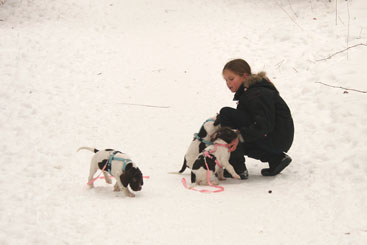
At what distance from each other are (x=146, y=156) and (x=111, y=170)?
151 cm

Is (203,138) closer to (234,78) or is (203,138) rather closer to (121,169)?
(234,78)

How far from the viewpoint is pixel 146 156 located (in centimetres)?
670

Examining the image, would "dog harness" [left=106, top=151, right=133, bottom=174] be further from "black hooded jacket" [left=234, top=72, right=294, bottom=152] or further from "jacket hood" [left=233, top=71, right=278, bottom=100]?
"jacket hood" [left=233, top=71, right=278, bottom=100]

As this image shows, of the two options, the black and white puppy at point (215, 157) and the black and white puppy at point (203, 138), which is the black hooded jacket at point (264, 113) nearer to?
the black and white puppy at point (215, 157)

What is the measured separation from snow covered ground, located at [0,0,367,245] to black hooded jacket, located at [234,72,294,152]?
528 mm

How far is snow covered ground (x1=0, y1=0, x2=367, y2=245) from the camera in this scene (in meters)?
4.40

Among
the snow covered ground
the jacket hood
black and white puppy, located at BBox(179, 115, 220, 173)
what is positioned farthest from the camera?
black and white puppy, located at BBox(179, 115, 220, 173)

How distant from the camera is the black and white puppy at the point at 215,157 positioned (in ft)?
18.0

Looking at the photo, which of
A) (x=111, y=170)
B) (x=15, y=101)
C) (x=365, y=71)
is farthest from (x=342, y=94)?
(x=15, y=101)

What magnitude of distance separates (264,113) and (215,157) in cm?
82

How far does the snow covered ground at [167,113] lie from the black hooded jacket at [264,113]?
528 mm

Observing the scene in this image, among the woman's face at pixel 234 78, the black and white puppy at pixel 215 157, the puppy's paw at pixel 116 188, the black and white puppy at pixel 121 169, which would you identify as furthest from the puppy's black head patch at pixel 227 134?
the puppy's paw at pixel 116 188

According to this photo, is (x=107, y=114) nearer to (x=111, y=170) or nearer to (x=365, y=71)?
(x=111, y=170)

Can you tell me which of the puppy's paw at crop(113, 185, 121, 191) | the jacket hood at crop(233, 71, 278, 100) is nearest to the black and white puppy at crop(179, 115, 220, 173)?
the jacket hood at crop(233, 71, 278, 100)
